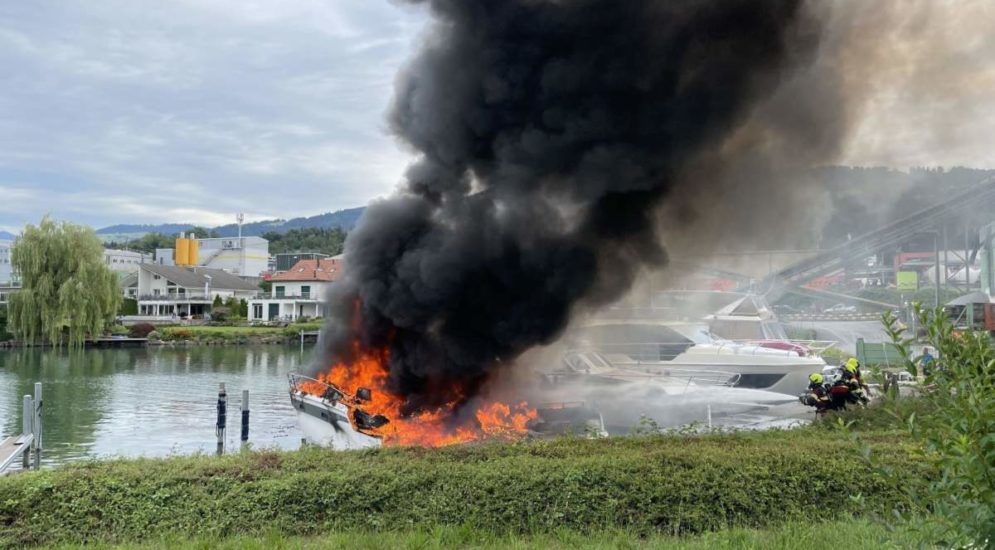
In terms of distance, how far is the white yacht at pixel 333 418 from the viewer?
40.4 ft

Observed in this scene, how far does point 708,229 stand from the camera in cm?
1396

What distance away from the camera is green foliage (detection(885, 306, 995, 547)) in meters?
2.96

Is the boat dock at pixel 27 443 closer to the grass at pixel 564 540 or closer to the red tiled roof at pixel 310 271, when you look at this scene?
the grass at pixel 564 540

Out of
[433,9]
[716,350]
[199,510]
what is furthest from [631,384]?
[199,510]

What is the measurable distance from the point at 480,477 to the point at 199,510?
2.40 metres

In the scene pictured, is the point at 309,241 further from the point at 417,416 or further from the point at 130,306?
the point at 417,416

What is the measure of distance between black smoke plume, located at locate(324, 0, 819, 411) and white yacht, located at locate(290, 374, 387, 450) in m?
1.13

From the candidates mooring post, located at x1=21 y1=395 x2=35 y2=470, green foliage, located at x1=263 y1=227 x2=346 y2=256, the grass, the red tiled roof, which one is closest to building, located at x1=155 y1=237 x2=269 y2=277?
green foliage, located at x1=263 y1=227 x2=346 y2=256

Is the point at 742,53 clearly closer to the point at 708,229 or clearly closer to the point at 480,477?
the point at 708,229

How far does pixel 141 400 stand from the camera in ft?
75.3

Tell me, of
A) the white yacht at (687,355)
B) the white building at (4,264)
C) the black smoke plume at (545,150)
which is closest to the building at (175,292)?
the white building at (4,264)

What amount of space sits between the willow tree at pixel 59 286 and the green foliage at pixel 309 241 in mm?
63216

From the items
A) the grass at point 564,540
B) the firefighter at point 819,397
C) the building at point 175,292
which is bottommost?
the grass at point 564,540

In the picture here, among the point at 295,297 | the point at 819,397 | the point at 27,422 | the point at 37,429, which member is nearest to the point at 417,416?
the point at 37,429
